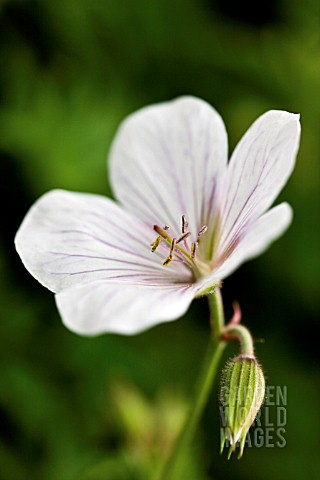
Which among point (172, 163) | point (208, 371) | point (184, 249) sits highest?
point (172, 163)

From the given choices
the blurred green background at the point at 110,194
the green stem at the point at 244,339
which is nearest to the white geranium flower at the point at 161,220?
the green stem at the point at 244,339

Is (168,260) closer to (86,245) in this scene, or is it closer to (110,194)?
(86,245)

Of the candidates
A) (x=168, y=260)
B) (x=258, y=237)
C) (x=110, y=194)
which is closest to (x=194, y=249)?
(x=168, y=260)

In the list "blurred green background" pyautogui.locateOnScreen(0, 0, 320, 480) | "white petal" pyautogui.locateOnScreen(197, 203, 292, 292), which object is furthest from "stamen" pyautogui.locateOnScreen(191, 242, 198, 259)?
"blurred green background" pyautogui.locateOnScreen(0, 0, 320, 480)

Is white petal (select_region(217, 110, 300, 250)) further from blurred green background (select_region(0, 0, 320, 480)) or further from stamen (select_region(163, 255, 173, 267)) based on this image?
blurred green background (select_region(0, 0, 320, 480))

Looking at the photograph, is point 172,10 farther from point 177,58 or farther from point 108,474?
point 108,474
